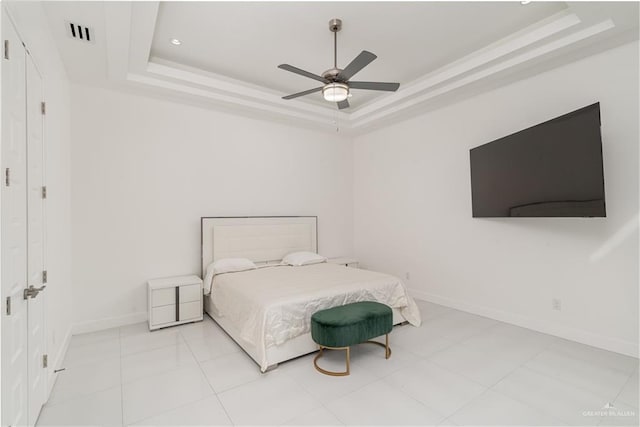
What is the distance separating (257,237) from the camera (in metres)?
4.75

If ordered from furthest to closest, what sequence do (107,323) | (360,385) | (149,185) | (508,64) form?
(149,185)
(107,323)
(508,64)
(360,385)

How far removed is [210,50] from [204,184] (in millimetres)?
1764

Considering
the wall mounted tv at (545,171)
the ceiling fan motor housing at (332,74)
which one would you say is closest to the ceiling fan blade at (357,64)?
the ceiling fan motor housing at (332,74)

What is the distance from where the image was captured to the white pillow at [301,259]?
4646 mm

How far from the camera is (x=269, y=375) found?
104 inches

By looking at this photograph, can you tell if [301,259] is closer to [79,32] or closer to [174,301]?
[174,301]

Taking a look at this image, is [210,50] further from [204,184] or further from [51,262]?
[51,262]

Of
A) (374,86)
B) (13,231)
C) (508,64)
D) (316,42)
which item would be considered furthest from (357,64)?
(13,231)

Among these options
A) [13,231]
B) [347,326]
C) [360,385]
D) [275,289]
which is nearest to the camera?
[13,231]

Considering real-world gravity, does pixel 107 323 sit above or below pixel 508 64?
below

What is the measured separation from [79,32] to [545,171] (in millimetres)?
4438

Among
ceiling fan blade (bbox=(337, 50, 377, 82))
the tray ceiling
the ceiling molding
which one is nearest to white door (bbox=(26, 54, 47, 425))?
the tray ceiling

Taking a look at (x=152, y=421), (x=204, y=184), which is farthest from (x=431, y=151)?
(x=152, y=421)

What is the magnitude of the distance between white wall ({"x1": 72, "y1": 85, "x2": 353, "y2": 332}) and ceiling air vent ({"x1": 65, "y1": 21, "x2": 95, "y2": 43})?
112 cm
